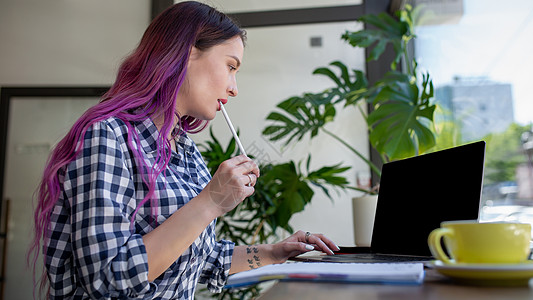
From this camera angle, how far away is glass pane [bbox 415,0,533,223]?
1337mm

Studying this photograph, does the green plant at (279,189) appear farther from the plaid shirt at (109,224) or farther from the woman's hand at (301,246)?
the plaid shirt at (109,224)

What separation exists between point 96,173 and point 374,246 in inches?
27.8

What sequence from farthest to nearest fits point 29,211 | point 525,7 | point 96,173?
point 29,211, point 525,7, point 96,173

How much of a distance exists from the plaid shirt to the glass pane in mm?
1014

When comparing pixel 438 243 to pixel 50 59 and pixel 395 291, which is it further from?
pixel 50 59

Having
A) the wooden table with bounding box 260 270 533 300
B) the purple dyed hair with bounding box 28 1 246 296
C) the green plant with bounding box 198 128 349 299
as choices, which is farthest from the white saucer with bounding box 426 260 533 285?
the green plant with bounding box 198 128 349 299

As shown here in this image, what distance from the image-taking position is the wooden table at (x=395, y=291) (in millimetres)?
406

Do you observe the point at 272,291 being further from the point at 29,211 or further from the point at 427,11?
the point at 29,211

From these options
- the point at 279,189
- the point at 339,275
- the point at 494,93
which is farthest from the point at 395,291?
the point at 279,189

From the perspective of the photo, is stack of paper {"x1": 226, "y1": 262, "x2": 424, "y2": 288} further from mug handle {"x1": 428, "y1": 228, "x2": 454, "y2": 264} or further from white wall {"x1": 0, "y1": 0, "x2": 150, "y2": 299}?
white wall {"x1": 0, "y1": 0, "x2": 150, "y2": 299}

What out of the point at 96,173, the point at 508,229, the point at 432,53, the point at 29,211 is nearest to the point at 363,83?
the point at 432,53

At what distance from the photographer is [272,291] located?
0.46 metres

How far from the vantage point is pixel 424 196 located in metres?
1.01

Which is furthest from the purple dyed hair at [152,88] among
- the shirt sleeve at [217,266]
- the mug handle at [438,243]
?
the mug handle at [438,243]
